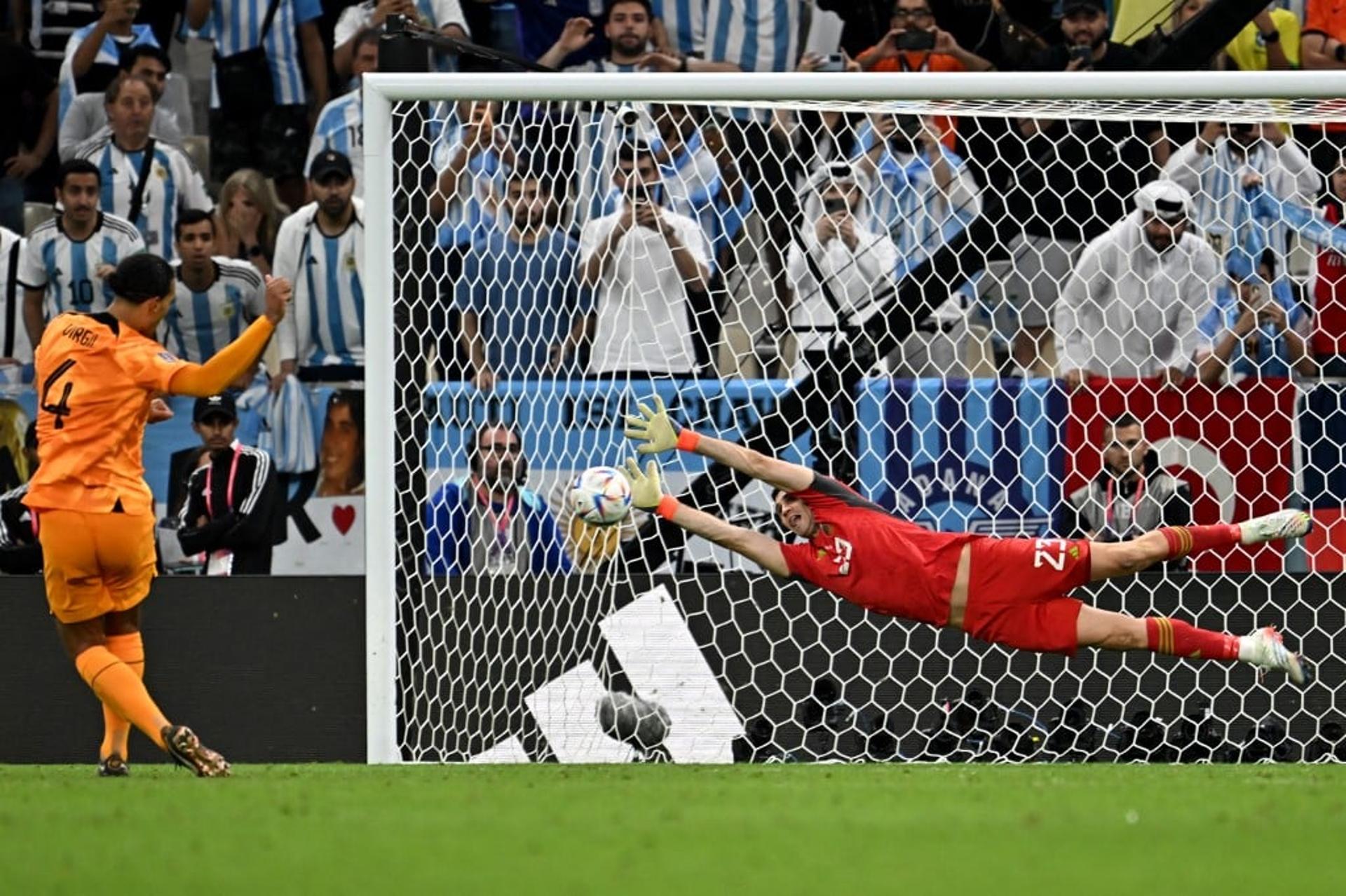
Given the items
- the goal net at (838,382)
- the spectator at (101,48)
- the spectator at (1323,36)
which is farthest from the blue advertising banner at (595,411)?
the spectator at (1323,36)

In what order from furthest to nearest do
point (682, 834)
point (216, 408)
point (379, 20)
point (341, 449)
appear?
point (379, 20)
point (341, 449)
point (216, 408)
point (682, 834)

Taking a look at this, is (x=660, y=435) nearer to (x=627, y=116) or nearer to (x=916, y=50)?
(x=627, y=116)

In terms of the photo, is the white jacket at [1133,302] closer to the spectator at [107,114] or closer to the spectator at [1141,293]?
the spectator at [1141,293]

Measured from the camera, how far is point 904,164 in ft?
33.1

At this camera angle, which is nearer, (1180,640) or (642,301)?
(1180,640)

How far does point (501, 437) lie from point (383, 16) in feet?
11.3

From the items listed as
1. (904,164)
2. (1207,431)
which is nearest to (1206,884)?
(1207,431)

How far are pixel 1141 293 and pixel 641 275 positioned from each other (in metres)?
2.37

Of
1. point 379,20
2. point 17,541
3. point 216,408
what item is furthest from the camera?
point 379,20

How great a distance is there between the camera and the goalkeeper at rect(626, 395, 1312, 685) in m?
7.99

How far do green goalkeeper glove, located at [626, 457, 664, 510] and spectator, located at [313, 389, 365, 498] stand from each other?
2.72 metres

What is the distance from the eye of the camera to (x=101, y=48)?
37.1ft

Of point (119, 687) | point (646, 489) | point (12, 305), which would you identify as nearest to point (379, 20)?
point (12, 305)

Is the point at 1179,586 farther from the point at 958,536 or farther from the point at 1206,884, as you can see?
A: the point at 1206,884
